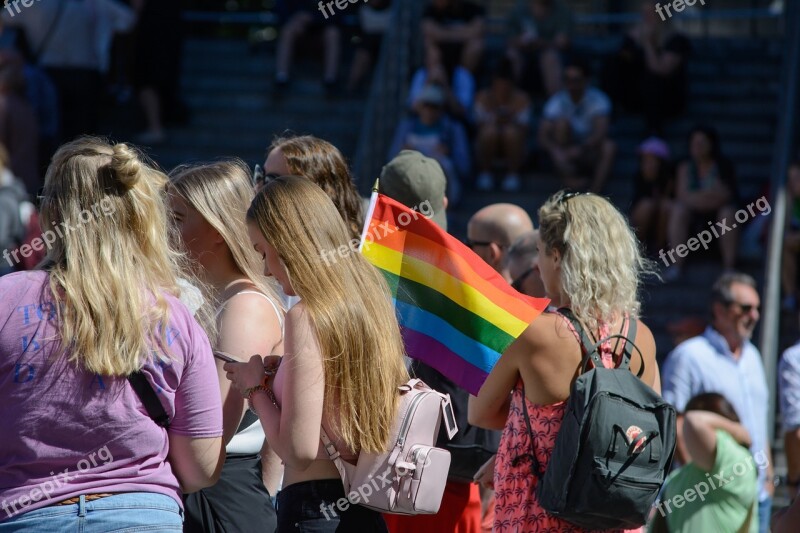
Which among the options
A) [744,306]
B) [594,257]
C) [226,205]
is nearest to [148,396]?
[226,205]

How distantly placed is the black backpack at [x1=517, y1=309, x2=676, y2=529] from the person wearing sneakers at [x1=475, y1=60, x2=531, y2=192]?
22.7 feet

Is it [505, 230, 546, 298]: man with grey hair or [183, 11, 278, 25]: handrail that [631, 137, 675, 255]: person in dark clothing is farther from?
[183, 11, 278, 25]: handrail

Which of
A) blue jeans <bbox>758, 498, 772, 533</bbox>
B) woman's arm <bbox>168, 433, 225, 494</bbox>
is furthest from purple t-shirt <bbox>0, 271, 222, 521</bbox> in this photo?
blue jeans <bbox>758, 498, 772, 533</bbox>

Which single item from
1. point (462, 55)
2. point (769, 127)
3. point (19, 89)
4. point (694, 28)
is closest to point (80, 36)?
point (19, 89)

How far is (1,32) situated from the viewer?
1075 cm

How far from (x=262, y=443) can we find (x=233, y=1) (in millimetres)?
11648

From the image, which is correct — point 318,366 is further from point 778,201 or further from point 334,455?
point 778,201

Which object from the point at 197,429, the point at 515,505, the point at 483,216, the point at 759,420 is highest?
the point at 483,216

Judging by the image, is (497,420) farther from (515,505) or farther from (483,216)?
(483,216)

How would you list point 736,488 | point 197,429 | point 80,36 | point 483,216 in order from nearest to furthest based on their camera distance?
1. point 197,429
2. point 483,216
3. point 736,488
4. point 80,36

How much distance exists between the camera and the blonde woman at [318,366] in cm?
283

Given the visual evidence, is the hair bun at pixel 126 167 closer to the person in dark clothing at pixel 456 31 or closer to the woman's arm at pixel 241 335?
the woman's arm at pixel 241 335

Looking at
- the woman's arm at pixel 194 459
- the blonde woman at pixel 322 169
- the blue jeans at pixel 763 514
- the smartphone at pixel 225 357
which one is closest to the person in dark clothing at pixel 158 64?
the blue jeans at pixel 763 514

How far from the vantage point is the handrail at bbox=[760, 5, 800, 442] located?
25.1 ft
